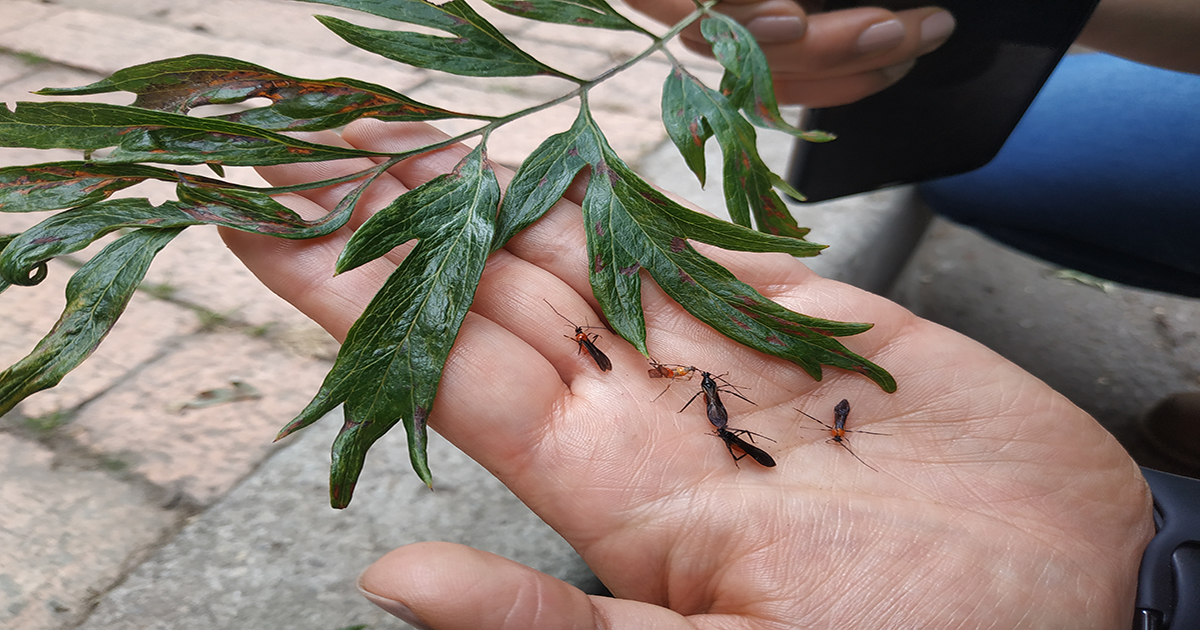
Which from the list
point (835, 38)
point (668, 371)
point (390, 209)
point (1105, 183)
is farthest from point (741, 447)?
point (1105, 183)

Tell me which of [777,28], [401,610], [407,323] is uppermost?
[777,28]

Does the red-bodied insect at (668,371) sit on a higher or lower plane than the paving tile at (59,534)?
higher

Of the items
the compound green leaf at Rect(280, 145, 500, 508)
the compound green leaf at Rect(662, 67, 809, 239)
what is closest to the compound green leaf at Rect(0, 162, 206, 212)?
the compound green leaf at Rect(280, 145, 500, 508)

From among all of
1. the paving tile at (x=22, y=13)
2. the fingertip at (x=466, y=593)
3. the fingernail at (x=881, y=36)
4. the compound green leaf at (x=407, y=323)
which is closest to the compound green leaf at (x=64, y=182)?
the compound green leaf at (x=407, y=323)

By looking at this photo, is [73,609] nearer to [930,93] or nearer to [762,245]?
[762,245]

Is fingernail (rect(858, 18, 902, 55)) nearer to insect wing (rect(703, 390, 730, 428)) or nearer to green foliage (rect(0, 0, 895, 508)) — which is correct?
green foliage (rect(0, 0, 895, 508))

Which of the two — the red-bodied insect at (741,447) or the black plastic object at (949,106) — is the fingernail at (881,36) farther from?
the red-bodied insect at (741,447)

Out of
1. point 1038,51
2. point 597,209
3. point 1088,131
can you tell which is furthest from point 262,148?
point 1088,131

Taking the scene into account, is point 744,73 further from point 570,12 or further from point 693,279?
point 693,279
